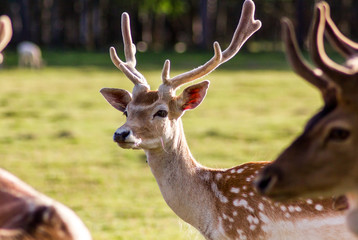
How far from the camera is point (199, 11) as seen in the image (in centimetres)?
3966

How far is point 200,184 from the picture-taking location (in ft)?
A: 18.0

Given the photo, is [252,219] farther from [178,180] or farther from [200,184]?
[178,180]

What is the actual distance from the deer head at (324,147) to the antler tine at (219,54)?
7.20 ft

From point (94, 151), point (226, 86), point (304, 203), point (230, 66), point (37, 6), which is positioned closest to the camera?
point (304, 203)

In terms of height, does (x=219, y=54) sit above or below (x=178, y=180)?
above

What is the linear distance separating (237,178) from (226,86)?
16.2 m

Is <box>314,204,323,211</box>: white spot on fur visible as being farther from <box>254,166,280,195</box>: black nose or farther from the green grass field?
<box>254,166,280,195</box>: black nose

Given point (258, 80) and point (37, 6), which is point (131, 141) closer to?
point (258, 80)


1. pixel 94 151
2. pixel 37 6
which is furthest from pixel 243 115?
pixel 37 6

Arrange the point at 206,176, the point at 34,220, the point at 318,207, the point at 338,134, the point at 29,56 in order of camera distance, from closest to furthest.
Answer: the point at 338,134 → the point at 34,220 → the point at 318,207 → the point at 206,176 → the point at 29,56

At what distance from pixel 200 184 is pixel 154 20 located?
35293 millimetres

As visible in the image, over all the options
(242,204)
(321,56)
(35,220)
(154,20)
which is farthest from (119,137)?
(154,20)

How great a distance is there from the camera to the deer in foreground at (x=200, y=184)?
199 inches

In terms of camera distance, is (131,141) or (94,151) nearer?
(131,141)
